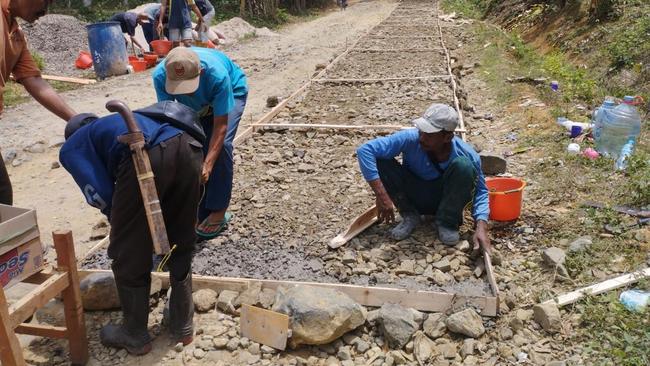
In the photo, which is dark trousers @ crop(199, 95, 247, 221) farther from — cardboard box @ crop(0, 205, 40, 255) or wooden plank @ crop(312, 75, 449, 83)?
wooden plank @ crop(312, 75, 449, 83)

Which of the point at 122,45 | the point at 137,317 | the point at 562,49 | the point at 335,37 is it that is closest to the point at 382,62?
the point at 562,49

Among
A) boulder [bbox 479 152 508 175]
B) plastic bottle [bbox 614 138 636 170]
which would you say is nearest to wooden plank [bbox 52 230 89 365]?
boulder [bbox 479 152 508 175]

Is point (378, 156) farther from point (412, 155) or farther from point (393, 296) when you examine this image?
point (393, 296)

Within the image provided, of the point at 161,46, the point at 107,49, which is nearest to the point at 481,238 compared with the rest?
the point at 107,49

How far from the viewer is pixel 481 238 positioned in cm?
352

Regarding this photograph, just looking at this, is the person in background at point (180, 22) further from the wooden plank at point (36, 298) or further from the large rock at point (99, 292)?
the wooden plank at point (36, 298)

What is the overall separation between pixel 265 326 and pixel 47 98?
189 cm

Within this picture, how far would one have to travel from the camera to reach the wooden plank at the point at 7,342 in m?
2.12

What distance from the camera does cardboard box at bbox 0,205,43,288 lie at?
231 centimetres

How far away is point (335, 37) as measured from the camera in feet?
53.7

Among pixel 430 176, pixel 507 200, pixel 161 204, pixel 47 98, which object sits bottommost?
pixel 507 200

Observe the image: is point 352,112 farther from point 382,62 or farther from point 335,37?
point 335,37

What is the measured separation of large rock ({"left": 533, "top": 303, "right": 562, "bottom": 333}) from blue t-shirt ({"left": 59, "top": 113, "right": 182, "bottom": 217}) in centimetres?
215

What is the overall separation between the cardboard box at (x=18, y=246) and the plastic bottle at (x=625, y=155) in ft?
14.3
